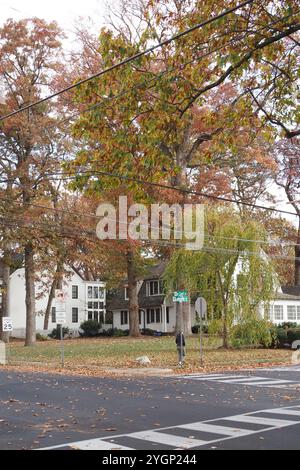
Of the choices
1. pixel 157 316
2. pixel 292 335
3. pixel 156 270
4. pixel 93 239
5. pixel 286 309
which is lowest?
pixel 292 335

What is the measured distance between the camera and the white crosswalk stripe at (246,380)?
19250 millimetres

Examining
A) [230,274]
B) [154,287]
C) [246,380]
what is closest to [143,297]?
[154,287]

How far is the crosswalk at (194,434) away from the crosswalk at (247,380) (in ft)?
22.1

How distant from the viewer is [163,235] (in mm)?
40250

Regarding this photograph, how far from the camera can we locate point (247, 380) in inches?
817

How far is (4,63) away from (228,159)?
17.3 meters

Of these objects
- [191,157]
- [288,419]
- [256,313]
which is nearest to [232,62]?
[288,419]

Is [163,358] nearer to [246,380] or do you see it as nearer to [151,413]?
[246,380]

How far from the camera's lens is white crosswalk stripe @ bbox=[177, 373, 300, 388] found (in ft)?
63.2

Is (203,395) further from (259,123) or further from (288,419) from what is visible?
(259,123)

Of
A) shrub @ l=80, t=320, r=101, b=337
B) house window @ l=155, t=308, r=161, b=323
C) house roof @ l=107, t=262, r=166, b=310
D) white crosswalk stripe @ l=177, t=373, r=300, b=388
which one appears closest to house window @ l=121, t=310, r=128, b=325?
house roof @ l=107, t=262, r=166, b=310

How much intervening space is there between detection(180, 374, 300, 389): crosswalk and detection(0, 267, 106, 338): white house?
4505 centimetres

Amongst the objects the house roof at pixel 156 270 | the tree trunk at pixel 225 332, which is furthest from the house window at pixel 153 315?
the tree trunk at pixel 225 332

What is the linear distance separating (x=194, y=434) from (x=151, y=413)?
8.98 ft
